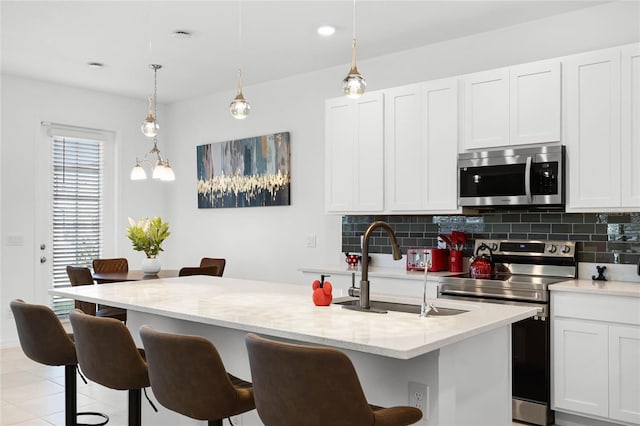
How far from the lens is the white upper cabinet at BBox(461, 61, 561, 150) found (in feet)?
12.5

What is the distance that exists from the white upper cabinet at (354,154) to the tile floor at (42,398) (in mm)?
2065

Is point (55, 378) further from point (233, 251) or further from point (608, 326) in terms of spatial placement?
point (608, 326)

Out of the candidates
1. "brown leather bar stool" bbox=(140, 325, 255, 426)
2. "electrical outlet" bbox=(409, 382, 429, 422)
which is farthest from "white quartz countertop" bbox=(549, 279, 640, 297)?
"brown leather bar stool" bbox=(140, 325, 255, 426)

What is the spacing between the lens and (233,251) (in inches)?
254

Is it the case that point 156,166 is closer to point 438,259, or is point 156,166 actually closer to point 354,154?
point 354,154

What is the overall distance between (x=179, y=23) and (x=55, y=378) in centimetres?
300

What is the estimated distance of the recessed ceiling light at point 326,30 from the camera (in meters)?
4.40

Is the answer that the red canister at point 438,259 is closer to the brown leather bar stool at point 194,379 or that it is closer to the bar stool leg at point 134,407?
the bar stool leg at point 134,407

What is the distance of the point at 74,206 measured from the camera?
6.49m

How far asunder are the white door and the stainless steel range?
429 centimetres

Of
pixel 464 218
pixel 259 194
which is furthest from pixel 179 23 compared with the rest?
pixel 464 218

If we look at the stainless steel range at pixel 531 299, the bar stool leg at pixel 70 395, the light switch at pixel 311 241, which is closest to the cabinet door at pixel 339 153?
the light switch at pixel 311 241

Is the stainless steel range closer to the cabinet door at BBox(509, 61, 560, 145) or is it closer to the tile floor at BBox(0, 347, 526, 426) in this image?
the tile floor at BBox(0, 347, 526, 426)

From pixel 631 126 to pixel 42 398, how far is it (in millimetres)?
4364
